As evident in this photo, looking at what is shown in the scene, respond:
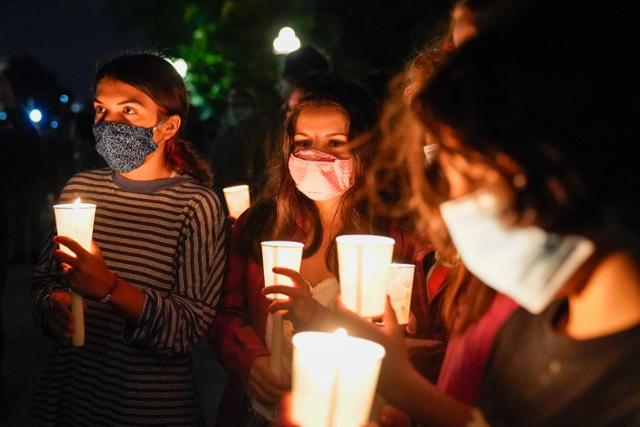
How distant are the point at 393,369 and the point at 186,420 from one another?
1333mm

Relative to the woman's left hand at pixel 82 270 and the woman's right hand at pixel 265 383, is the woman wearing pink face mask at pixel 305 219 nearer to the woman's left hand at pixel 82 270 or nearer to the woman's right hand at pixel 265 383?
the woman's right hand at pixel 265 383

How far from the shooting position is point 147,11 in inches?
1592

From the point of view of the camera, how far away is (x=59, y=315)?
9.25ft

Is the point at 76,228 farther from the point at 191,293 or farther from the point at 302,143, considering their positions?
the point at 302,143

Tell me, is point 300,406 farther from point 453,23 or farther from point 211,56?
point 211,56

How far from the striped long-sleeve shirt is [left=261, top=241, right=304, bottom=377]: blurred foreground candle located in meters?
0.55

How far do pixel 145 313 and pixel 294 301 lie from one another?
0.75 m

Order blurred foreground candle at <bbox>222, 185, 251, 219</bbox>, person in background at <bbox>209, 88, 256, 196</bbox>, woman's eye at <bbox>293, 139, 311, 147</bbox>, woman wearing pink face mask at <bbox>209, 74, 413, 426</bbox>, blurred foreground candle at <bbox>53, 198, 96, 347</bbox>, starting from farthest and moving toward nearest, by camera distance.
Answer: person in background at <bbox>209, 88, 256, 196</bbox> < blurred foreground candle at <bbox>222, 185, 251, 219</bbox> < woman's eye at <bbox>293, 139, 311, 147</bbox> < woman wearing pink face mask at <bbox>209, 74, 413, 426</bbox> < blurred foreground candle at <bbox>53, 198, 96, 347</bbox>

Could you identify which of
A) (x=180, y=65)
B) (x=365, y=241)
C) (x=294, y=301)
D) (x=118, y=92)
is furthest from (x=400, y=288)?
(x=180, y=65)

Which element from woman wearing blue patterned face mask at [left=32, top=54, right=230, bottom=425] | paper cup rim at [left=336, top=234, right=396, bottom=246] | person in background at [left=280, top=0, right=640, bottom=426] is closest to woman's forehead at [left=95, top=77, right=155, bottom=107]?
woman wearing blue patterned face mask at [left=32, top=54, right=230, bottom=425]

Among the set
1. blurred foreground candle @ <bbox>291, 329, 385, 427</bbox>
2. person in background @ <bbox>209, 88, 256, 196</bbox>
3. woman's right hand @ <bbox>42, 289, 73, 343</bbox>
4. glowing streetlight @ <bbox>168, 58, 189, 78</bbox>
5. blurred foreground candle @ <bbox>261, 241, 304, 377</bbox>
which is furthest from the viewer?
person in background @ <bbox>209, 88, 256, 196</bbox>

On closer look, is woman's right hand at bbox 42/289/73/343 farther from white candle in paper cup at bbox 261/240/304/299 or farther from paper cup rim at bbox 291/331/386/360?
paper cup rim at bbox 291/331/386/360

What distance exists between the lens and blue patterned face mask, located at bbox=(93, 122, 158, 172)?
306 cm

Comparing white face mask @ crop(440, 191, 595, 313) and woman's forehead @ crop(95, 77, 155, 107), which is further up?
woman's forehead @ crop(95, 77, 155, 107)
